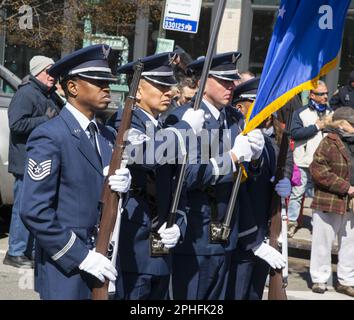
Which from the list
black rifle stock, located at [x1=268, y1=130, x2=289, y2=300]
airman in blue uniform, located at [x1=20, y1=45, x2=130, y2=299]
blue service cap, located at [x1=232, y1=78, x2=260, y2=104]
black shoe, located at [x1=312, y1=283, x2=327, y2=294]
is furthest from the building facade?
airman in blue uniform, located at [x1=20, y1=45, x2=130, y2=299]

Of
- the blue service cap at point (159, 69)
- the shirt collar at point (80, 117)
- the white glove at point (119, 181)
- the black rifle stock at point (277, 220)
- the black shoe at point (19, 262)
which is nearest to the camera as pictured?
the white glove at point (119, 181)

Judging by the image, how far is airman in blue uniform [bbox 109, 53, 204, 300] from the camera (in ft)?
13.9

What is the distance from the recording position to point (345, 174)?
7316 millimetres

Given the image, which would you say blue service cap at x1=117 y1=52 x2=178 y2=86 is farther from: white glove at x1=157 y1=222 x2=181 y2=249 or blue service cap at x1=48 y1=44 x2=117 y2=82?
white glove at x1=157 y1=222 x2=181 y2=249

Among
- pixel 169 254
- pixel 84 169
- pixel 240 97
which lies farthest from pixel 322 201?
pixel 84 169

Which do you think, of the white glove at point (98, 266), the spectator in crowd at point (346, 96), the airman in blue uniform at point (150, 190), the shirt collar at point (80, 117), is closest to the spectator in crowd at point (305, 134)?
the spectator in crowd at point (346, 96)

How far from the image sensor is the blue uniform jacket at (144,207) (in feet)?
13.8

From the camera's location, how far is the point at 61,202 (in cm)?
376

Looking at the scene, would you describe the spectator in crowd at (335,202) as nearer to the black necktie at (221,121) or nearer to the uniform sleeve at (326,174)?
the uniform sleeve at (326,174)

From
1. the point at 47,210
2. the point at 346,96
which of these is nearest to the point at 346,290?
the point at 346,96

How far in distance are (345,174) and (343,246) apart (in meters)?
0.72

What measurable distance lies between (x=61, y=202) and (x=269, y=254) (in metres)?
1.92

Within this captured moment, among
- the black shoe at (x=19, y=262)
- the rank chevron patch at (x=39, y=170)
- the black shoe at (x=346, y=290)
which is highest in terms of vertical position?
the rank chevron patch at (x=39, y=170)

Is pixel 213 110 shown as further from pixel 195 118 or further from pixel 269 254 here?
pixel 269 254
